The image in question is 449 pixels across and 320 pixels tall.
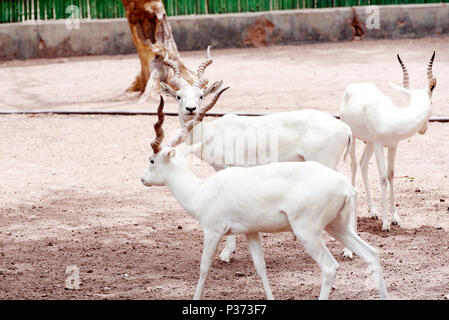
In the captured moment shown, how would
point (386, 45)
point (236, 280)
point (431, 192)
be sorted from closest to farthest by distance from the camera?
point (236, 280), point (431, 192), point (386, 45)

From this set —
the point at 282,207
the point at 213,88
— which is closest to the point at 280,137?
the point at 213,88

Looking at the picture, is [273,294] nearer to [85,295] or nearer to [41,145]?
[85,295]

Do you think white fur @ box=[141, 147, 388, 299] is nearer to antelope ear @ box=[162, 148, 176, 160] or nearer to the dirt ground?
antelope ear @ box=[162, 148, 176, 160]

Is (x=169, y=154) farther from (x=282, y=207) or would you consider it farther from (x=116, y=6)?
(x=116, y=6)

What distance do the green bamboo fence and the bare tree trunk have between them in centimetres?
550

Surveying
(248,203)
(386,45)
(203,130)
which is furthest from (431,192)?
(386,45)

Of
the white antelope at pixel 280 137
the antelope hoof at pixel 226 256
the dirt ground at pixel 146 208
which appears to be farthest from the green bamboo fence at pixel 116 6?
the antelope hoof at pixel 226 256

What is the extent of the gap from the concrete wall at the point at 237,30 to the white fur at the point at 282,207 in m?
13.6

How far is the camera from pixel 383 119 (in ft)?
25.7

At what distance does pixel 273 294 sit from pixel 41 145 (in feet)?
20.6

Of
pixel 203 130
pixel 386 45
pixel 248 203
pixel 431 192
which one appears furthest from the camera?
pixel 386 45

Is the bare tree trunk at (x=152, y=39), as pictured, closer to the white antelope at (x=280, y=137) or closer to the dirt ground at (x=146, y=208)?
the dirt ground at (x=146, y=208)

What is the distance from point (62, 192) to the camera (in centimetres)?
951

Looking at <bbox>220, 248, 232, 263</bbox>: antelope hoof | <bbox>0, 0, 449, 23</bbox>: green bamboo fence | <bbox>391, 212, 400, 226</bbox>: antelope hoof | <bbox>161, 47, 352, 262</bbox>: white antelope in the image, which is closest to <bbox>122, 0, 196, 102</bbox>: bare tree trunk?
<bbox>0, 0, 449, 23</bbox>: green bamboo fence
